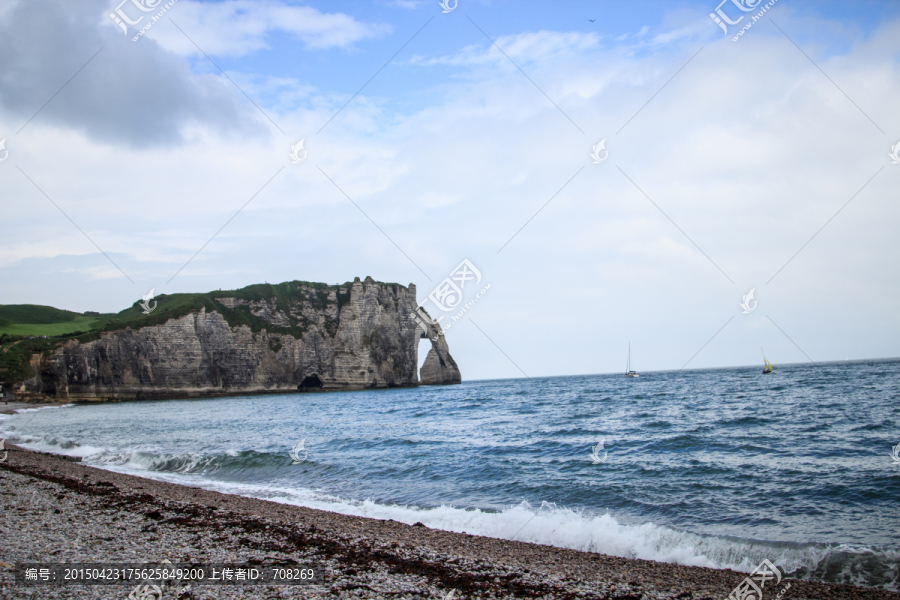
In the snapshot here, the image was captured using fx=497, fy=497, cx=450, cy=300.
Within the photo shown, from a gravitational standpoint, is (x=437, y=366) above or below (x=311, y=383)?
above

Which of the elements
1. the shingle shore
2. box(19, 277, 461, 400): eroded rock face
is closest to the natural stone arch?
box(19, 277, 461, 400): eroded rock face

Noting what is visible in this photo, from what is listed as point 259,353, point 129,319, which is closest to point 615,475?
point 259,353

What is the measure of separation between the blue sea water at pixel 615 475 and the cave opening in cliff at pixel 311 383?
2737 inches

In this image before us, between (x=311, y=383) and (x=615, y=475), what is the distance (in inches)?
3709

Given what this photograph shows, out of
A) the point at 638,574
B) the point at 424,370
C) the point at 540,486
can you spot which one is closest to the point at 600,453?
the point at 540,486

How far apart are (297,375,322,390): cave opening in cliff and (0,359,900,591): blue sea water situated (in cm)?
6953

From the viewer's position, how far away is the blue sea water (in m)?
9.86

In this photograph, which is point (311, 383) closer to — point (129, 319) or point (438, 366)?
point (129, 319)

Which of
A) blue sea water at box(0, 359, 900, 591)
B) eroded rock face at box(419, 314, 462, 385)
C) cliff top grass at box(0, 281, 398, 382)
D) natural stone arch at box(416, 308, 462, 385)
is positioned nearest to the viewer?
blue sea water at box(0, 359, 900, 591)

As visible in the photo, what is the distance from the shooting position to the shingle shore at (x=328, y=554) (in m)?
6.93

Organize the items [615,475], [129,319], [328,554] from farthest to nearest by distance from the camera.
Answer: [129,319], [615,475], [328,554]

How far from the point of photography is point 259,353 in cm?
9581

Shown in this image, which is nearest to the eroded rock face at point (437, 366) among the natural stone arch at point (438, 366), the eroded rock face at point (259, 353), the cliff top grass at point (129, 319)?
the natural stone arch at point (438, 366)

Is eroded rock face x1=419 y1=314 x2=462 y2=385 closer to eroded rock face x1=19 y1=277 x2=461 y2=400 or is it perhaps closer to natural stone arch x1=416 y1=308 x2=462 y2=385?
natural stone arch x1=416 y1=308 x2=462 y2=385
